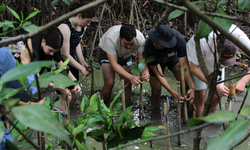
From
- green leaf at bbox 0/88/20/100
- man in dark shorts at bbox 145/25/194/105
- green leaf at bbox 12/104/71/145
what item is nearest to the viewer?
green leaf at bbox 12/104/71/145

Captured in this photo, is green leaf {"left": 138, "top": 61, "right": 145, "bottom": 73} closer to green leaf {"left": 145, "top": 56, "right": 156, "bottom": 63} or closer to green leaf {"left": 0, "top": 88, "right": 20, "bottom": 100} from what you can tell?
green leaf {"left": 145, "top": 56, "right": 156, "bottom": 63}

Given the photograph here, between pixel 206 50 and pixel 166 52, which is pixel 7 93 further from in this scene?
pixel 166 52

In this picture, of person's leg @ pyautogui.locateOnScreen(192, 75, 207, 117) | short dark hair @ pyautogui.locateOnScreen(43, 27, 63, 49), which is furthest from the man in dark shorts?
short dark hair @ pyautogui.locateOnScreen(43, 27, 63, 49)

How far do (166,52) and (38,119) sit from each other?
265cm

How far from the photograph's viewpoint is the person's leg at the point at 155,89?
3.33 metres

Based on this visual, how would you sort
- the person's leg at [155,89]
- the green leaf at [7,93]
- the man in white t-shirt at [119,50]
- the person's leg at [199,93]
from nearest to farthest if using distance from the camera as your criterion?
the green leaf at [7,93], the man in white t-shirt at [119,50], the person's leg at [199,93], the person's leg at [155,89]

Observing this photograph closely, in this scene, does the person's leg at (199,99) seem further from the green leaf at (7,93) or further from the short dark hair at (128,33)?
the green leaf at (7,93)

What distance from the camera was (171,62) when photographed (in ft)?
10.8

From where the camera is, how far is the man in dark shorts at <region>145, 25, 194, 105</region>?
8.66 ft

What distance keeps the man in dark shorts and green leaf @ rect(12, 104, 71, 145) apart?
2.20 meters

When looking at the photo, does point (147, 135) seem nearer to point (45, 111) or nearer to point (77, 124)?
point (77, 124)

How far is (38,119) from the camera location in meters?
0.46

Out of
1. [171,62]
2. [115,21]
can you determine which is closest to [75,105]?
[171,62]

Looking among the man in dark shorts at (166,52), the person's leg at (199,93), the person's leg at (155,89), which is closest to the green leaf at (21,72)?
the man in dark shorts at (166,52)
